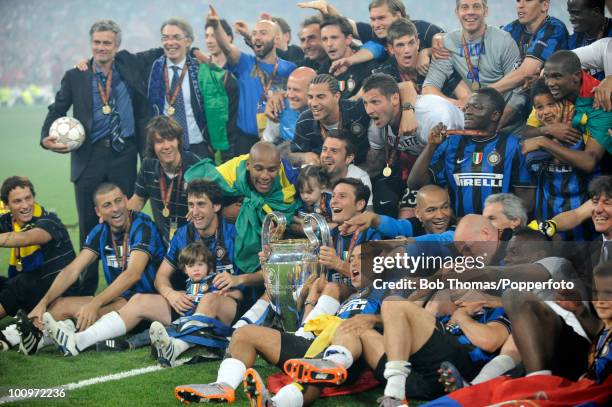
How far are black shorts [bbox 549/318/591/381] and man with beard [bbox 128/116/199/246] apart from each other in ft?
10.2

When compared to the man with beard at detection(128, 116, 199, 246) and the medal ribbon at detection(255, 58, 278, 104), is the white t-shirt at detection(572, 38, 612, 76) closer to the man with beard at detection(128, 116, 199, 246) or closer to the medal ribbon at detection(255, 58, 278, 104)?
the medal ribbon at detection(255, 58, 278, 104)

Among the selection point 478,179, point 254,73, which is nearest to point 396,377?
point 478,179

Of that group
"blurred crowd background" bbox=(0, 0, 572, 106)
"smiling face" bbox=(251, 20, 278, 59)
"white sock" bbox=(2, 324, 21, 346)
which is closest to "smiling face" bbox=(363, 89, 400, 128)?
"blurred crowd background" bbox=(0, 0, 572, 106)

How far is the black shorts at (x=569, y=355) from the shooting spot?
14.7ft

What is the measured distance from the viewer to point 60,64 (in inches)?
310

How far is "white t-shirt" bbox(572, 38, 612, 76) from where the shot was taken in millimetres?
5430

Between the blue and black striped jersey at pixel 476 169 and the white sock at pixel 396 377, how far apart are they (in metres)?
1.41

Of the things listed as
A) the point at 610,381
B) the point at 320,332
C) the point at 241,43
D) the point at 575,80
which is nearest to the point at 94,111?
the point at 241,43

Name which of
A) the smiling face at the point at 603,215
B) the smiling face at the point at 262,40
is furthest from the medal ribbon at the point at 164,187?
the smiling face at the point at 603,215

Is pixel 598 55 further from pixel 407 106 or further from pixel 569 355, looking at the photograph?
pixel 569 355

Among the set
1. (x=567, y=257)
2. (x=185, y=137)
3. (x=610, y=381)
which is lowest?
(x=610, y=381)

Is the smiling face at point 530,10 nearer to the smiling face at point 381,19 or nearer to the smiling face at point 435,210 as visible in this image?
the smiling face at point 381,19

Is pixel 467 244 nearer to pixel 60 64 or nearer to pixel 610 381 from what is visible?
pixel 610 381

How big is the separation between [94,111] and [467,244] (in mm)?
3136
